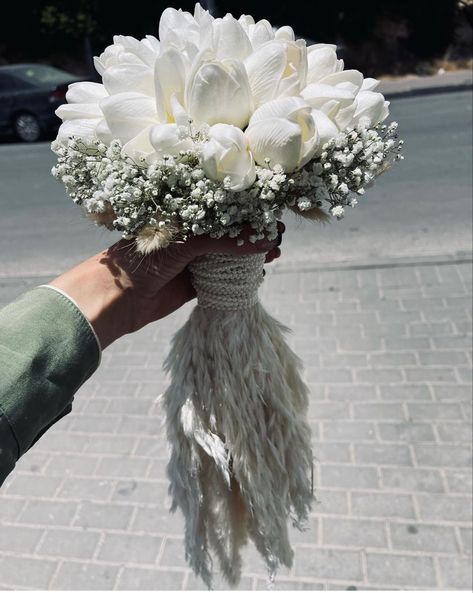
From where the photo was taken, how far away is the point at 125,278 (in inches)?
63.7

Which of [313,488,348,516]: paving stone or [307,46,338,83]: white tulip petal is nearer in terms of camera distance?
[307,46,338,83]: white tulip petal

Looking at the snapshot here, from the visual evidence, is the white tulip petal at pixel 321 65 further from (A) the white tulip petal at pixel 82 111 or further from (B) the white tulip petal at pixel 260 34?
(A) the white tulip petal at pixel 82 111

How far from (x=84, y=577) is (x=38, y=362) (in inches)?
69.5

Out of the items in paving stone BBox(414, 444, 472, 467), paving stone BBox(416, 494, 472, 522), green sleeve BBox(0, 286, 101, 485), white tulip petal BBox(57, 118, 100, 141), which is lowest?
paving stone BBox(414, 444, 472, 467)

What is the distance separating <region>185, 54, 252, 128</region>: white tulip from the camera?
126 centimetres

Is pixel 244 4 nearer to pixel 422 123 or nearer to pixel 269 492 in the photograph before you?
pixel 422 123

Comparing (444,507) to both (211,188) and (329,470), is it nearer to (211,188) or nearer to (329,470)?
(329,470)

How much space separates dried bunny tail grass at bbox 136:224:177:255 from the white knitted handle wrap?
8.2 inches

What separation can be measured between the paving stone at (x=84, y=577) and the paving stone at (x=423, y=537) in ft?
4.29

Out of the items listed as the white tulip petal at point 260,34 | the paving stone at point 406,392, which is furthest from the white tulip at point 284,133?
the paving stone at point 406,392

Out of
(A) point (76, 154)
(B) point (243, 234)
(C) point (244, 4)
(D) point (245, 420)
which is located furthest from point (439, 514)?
(C) point (244, 4)

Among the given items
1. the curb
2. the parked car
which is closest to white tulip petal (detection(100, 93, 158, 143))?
the parked car

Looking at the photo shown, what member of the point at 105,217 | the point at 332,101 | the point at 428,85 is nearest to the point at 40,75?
the point at 428,85

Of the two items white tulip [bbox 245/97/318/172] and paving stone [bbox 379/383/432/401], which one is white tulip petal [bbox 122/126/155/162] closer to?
white tulip [bbox 245/97/318/172]
